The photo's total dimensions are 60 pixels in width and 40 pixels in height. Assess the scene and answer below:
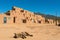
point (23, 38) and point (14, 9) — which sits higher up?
point (14, 9)

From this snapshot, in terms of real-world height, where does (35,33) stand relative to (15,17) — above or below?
below

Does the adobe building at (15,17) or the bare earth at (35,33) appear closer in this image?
the bare earth at (35,33)

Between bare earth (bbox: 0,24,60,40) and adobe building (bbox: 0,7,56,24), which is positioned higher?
adobe building (bbox: 0,7,56,24)

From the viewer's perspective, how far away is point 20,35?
1591cm

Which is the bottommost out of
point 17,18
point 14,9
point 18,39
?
point 18,39

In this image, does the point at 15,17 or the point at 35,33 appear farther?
the point at 15,17

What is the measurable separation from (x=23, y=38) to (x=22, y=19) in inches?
1127

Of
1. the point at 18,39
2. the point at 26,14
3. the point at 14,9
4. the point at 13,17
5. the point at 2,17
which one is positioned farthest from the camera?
the point at 26,14

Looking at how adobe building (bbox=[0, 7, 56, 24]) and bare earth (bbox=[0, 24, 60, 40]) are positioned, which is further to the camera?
adobe building (bbox=[0, 7, 56, 24])

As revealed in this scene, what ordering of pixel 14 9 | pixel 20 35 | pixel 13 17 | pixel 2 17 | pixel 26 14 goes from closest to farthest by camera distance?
pixel 20 35 < pixel 2 17 < pixel 13 17 < pixel 14 9 < pixel 26 14

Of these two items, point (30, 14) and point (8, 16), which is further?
point (30, 14)

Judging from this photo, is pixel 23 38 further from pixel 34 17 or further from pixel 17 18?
pixel 34 17

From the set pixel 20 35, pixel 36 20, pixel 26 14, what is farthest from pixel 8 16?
pixel 20 35

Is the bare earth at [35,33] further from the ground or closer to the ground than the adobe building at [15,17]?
closer to the ground
